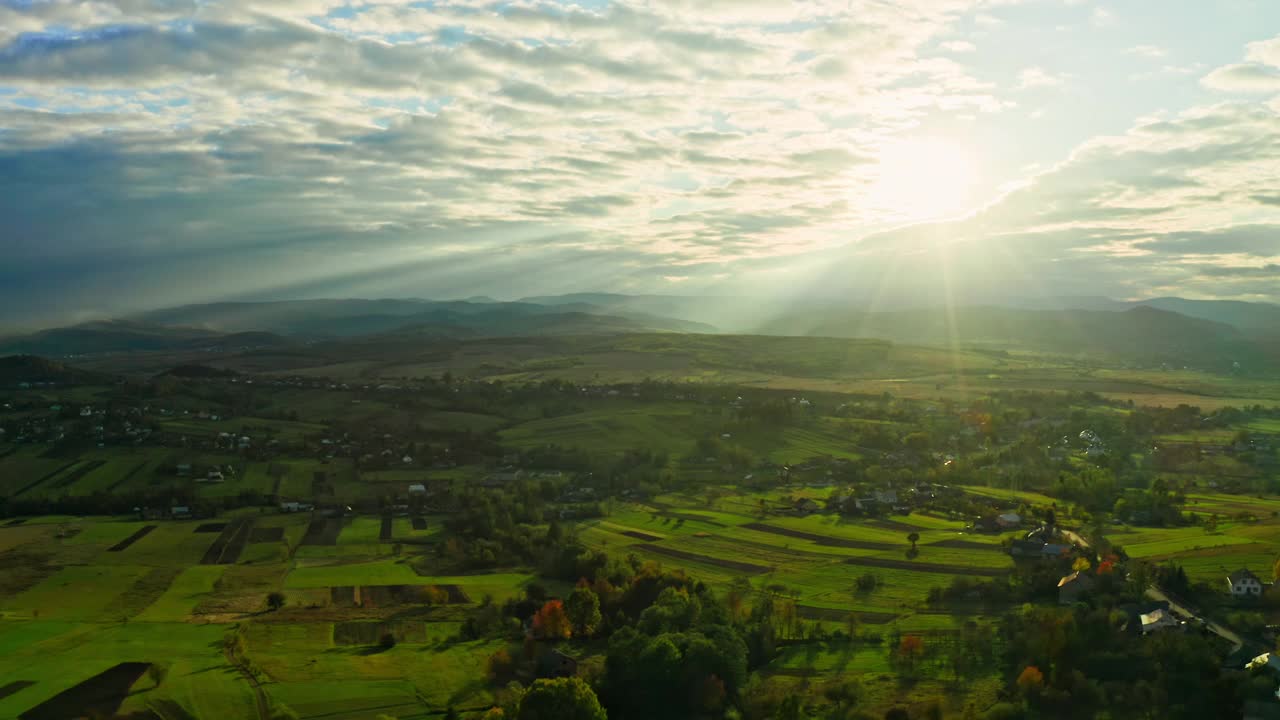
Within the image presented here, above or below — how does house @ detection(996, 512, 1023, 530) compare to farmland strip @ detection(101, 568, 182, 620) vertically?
above

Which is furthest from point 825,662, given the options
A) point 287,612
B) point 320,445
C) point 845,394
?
point 845,394

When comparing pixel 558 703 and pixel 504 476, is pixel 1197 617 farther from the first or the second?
pixel 504 476

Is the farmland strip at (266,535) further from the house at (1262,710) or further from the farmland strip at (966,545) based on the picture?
the house at (1262,710)

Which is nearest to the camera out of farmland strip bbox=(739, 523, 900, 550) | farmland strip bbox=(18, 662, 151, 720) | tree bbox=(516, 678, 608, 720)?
tree bbox=(516, 678, 608, 720)

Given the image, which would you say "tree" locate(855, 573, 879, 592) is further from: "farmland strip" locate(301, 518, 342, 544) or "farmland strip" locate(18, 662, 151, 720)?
"farmland strip" locate(301, 518, 342, 544)

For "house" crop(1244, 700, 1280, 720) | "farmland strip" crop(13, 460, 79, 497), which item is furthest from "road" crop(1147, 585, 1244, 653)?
"farmland strip" crop(13, 460, 79, 497)

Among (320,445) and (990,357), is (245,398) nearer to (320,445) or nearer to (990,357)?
(320,445)

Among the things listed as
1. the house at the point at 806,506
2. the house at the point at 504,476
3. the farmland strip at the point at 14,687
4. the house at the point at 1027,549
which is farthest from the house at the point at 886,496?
the farmland strip at the point at 14,687
